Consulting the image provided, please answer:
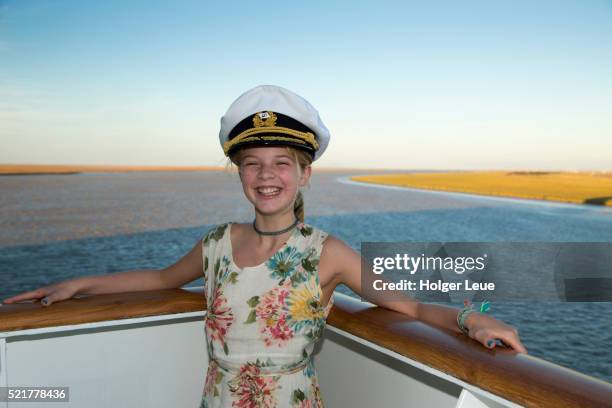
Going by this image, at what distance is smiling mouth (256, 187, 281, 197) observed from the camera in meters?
1.46

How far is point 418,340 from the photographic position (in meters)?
1.26

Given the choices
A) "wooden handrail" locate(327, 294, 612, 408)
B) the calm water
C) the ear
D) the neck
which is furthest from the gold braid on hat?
the calm water

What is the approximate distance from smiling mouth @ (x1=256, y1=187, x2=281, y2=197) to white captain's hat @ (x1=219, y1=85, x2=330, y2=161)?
4.7 inches

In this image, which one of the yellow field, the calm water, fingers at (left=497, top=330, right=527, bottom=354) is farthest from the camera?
the yellow field

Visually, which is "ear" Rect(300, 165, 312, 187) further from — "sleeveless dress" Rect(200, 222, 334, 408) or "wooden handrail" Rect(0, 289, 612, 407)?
"wooden handrail" Rect(0, 289, 612, 407)

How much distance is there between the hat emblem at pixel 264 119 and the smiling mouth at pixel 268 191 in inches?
6.7

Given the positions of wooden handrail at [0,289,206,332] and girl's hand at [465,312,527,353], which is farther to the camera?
wooden handrail at [0,289,206,332]

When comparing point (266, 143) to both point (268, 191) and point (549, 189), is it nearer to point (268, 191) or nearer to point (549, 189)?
point (268, 191)

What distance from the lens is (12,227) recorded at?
143 feet

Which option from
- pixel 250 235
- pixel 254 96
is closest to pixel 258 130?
pixel 254 96

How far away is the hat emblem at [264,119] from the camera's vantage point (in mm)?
1430

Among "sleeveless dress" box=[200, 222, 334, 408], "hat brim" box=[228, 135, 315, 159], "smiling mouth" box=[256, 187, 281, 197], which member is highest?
"hat brim" box=[228, 135, 315, 159]

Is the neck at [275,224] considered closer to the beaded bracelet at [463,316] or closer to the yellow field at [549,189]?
the beaded bracelet at [463,316]

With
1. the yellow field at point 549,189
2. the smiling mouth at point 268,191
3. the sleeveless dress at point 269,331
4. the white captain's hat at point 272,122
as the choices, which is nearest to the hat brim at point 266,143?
the white captain's hat at point 272,122
